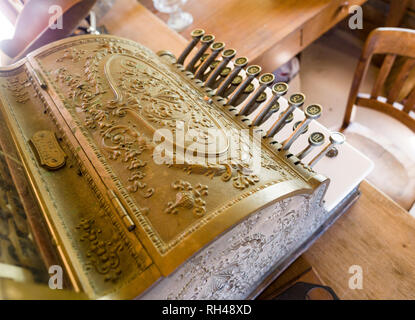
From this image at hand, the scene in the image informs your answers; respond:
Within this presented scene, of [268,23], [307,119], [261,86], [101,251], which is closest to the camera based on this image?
[101,251]

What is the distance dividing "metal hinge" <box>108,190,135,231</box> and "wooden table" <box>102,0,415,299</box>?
2.66ft

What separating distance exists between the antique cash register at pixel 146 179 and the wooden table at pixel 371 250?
8 centimetres

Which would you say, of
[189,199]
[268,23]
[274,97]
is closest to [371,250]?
[274,97]

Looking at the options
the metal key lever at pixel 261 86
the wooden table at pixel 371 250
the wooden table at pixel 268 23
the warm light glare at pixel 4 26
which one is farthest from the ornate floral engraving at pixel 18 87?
the wooden table at pixel 371 250

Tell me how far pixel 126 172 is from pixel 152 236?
0.80 ft

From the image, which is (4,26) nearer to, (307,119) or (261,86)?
(261,86)

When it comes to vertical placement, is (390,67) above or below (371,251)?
above

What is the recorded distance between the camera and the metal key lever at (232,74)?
1253 millimetres

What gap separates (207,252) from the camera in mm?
785

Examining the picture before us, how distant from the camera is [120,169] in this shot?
0.94 m

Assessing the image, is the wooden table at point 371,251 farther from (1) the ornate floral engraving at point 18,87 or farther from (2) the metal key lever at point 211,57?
(1) the ornate floral engraving at point 18,87

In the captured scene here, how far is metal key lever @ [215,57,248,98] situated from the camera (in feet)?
4.11

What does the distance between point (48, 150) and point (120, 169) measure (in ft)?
0.90
